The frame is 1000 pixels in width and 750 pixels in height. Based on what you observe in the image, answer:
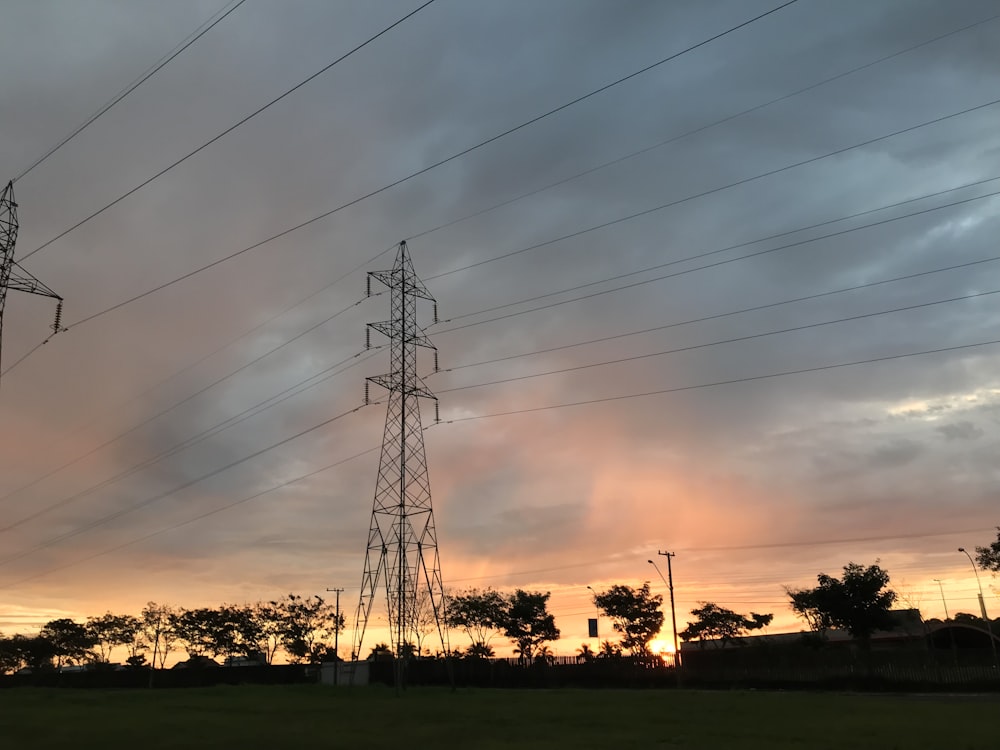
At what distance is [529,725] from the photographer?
25.4m

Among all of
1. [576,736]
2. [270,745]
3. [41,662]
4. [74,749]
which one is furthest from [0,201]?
[41,662]

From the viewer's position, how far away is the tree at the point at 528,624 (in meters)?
92.9

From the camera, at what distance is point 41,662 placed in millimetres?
130625

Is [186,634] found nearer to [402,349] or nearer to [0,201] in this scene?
[402,349]

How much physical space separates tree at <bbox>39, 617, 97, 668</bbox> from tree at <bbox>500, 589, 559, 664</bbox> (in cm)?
7909

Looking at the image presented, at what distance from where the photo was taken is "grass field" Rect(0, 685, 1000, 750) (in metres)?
20.0

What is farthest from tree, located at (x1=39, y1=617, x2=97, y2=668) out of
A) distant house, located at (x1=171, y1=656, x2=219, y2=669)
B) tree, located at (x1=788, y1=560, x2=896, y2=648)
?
tree, located at (x1=788, y1=560, x2=896, y2=648)

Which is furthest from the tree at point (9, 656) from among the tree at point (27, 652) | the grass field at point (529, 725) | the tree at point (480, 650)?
the grass field at point (529, 725)

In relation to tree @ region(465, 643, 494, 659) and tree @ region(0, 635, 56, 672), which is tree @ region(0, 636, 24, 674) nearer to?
tree @ region(0, 635, 56, 672)

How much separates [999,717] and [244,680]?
77.7 meters

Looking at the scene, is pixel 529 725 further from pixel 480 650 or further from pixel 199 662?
pixel 199 662

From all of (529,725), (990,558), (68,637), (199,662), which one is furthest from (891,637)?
(68,637)

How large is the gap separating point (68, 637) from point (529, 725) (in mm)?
130325

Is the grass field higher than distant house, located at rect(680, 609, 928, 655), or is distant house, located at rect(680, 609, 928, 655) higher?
distant house, located at rect(680, 609, 928, 655)
